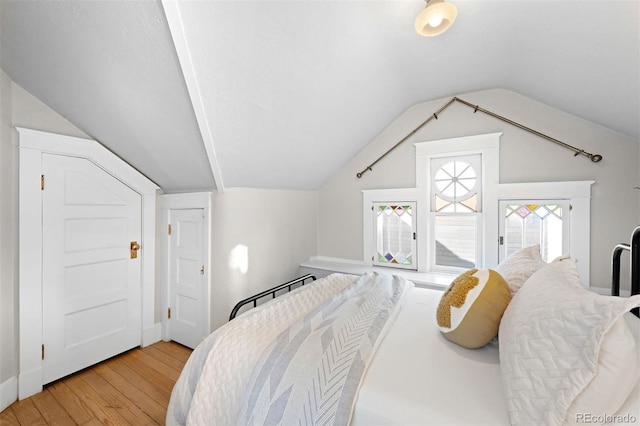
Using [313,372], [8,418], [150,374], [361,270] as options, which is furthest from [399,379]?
[8,418]

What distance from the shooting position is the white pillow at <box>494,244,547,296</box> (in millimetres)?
1274

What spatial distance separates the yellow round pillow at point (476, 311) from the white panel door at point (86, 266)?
8.59 ft

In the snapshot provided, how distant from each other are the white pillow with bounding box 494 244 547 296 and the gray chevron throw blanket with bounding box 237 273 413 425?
65 cm

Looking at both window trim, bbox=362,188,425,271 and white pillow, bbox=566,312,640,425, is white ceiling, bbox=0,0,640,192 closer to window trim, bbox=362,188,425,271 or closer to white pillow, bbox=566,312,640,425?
window trim, bbox=362,188,425,271

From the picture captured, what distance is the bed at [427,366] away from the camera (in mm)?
697

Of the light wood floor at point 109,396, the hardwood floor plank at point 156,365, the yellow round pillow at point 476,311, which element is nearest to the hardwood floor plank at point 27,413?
the light wood floor at point 109,396

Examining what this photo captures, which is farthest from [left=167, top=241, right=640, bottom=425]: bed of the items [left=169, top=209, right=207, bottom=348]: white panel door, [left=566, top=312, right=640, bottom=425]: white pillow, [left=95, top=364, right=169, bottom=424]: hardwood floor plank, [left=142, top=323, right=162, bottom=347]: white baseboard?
[left=142, top=323, right=162, bottom=347]: white baseboard

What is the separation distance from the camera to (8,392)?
1.70 metres

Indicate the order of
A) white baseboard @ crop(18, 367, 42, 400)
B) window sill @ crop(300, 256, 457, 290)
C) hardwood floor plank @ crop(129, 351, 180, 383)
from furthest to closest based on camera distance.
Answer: window sill @ crop(300, 256, 457, 290) < hardwood floor plank @ crop(129, 351, 180, 383) < white baseboard @ crop(18, 367, 42, 400)

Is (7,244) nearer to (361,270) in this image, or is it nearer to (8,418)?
(8,418)

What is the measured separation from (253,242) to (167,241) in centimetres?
89

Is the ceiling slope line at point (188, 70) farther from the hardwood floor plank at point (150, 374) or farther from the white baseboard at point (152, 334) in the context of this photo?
the white baseboard at point (152, 334)

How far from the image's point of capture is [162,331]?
2607 mm

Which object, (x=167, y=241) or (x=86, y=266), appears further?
(x=167, y=241)
